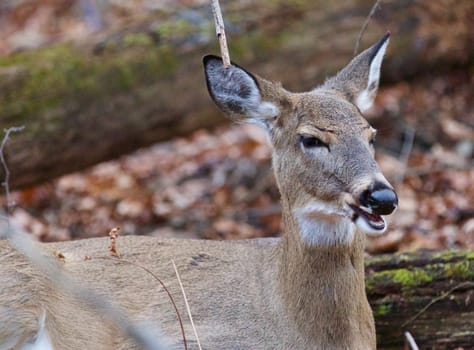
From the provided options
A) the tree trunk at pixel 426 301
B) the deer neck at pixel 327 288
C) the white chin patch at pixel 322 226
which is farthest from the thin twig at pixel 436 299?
the white chin patch at pixel 322 226

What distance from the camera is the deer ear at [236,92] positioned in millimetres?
5219

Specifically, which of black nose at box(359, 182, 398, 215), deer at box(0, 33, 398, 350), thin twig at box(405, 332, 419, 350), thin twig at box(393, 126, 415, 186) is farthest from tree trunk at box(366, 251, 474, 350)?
thin twig at box(393, 126, 415, 186)

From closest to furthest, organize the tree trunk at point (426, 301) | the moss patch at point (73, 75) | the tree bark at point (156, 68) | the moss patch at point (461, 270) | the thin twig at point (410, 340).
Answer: the thin twig at point (410, 340) → the tree trunk at point (426, 301) → the moss patch at point (461, 270) → the moss patch at point (73, 75) → the tree bark at point (156, 68)

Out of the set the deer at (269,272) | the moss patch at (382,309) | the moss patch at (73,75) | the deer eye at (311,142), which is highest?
the moss patch at (73,75)

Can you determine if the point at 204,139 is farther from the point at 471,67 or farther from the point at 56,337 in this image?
the point at 56,337

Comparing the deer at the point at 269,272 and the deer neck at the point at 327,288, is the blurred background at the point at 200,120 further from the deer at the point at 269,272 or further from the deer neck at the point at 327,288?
the deer neck at the point at 327,288

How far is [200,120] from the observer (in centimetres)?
856

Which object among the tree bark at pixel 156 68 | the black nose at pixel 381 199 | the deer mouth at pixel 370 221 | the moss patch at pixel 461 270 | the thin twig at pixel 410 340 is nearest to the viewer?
the black nose at pixel 381 199

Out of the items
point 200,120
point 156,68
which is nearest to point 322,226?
point 156,68

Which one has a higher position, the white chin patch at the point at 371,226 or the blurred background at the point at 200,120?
the blurred background at the point at 200,120

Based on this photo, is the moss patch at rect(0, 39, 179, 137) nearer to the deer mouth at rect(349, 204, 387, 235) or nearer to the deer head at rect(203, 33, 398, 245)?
the deer head at rect(203, 33, 398, 245)

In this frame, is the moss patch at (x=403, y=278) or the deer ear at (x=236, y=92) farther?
the moss patch at (x=403, y=278)

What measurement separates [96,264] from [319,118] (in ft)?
5.46

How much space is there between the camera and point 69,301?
5203 millimetres
